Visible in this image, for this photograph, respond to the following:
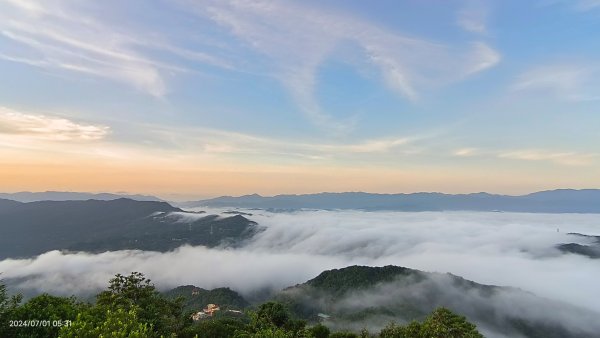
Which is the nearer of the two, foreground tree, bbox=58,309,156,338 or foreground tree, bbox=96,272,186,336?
foreground tree, bbox=58,309,156,338

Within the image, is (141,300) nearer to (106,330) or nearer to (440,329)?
(106,330)

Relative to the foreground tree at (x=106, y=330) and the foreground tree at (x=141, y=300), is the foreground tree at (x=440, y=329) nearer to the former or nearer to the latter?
the foreground tree at (x=141, y=300)

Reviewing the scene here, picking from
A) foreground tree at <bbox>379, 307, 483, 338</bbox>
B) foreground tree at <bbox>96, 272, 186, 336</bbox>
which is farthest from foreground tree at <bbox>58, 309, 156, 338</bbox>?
foreground tree at <bbox>379, 307, 483, 338</bbox>

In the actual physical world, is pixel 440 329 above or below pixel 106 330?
below

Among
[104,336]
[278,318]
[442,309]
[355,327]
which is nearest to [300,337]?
[278,318]

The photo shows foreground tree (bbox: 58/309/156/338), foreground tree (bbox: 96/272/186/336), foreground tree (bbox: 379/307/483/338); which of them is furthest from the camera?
foreground tree (bbox: 96/272/186/336)

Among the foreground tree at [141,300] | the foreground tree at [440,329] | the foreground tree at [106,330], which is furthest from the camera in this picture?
the foreground tree at [141,300]

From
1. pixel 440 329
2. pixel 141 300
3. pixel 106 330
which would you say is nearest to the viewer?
pixel 106 330

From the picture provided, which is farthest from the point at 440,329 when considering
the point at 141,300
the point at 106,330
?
the point at 141,300

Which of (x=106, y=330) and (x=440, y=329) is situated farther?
(x=440, y=329)

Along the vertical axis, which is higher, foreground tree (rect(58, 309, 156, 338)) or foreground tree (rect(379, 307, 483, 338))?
foreground tree (rect(58, 309, 156, 338))

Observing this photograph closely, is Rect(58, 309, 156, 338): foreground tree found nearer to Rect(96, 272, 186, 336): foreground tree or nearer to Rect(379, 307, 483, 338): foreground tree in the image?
Rect(96, 272, 186, 336): foreground tree

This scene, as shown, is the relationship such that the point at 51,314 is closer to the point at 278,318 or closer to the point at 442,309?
the point at 278,318

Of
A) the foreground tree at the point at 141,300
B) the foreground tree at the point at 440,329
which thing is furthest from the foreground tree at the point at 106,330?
the foreground tree at the point at 440,329
